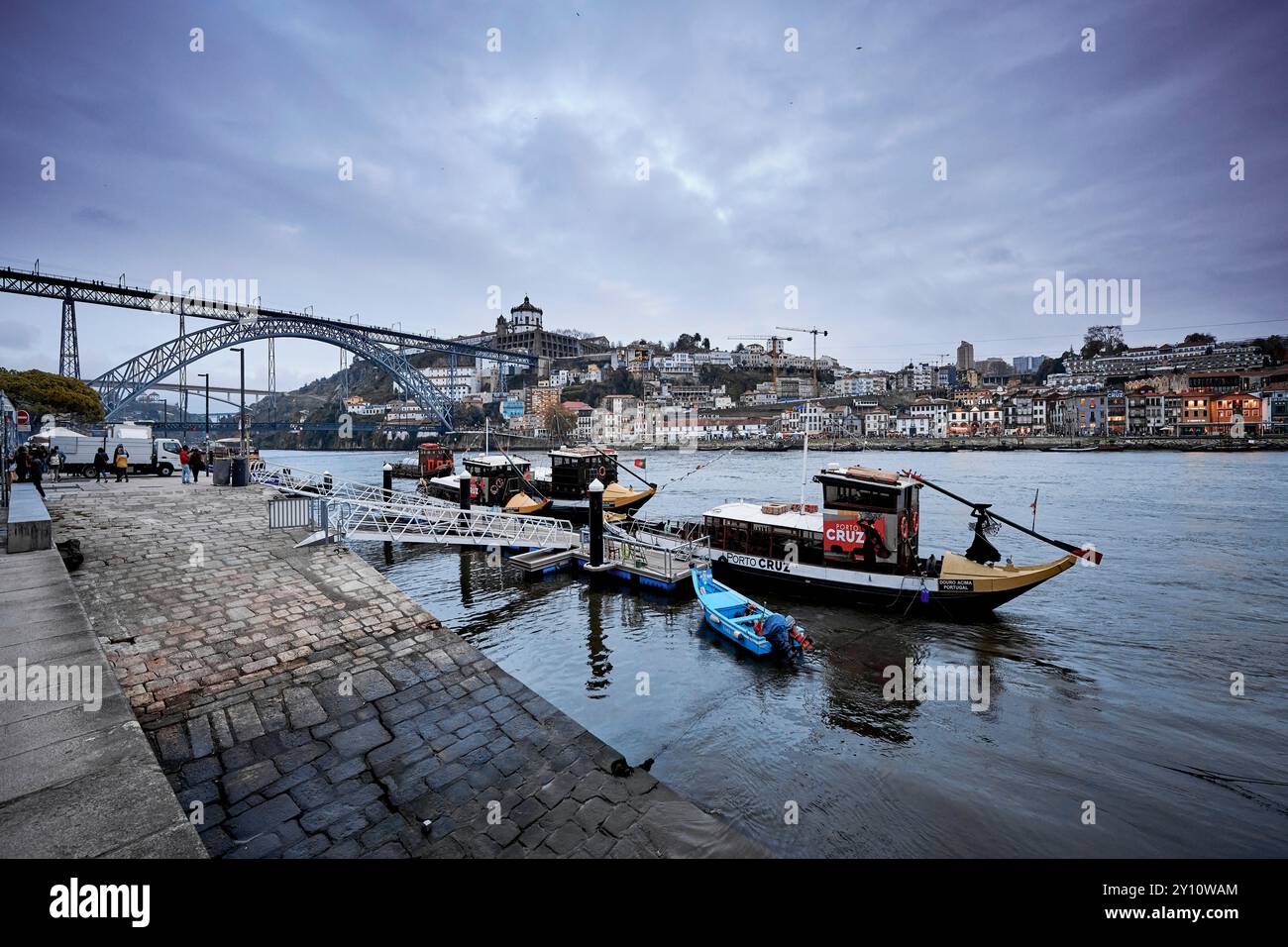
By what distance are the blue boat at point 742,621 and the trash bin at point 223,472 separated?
59.6ft

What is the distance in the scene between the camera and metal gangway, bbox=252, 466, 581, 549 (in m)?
14.1

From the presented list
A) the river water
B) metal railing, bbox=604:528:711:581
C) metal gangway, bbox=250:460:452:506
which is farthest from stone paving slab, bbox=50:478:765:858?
metal railing, bbox=604:528:711:581

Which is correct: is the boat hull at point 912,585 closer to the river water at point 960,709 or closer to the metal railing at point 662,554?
the river water at point 960,709

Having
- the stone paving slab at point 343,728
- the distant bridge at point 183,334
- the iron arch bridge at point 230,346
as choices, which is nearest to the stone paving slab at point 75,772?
the stone paving slab at point 343,728

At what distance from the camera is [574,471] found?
100 ft

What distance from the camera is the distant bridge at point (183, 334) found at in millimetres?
50594

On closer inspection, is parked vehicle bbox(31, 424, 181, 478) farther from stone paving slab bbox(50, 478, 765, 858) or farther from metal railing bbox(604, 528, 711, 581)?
metal railing bbox(604, 528, 711, 581)

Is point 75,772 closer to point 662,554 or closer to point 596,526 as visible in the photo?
point 596,526

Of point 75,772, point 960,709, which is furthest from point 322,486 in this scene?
point 960,709

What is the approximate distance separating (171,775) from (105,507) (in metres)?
13.5

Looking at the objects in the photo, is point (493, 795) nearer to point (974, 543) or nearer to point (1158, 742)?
point (1158, 742)

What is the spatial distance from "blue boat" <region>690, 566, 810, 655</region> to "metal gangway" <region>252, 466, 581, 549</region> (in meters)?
7.20

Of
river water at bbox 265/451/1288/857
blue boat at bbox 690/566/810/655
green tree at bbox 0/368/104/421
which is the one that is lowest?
river water at bbox 265/451/1288/857

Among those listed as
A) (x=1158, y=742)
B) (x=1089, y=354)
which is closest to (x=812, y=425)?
(x=1089, y=354)
